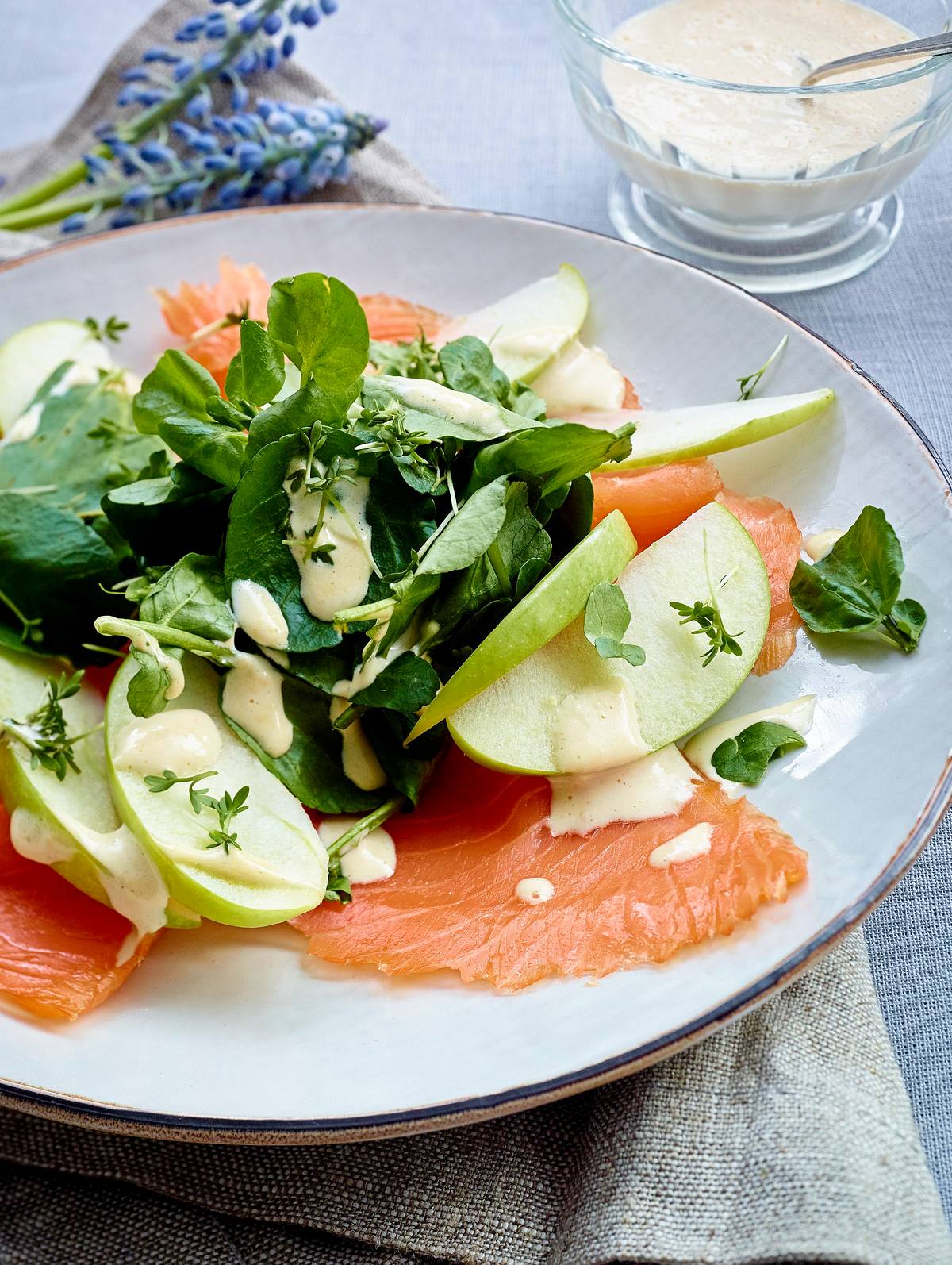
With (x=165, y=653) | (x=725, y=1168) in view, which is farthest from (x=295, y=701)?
(x=725, y=1168)

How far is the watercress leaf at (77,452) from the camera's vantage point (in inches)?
91.1

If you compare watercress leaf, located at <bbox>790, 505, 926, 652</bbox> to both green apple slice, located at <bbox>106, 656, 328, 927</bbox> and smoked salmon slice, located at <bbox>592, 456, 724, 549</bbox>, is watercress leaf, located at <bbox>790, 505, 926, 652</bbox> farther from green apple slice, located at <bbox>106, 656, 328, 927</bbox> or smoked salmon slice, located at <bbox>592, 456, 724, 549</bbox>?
green apple slice, located at <bbox>106, 656, 328, 927</bbox>

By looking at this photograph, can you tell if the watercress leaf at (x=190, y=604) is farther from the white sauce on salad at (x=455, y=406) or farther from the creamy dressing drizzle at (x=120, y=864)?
the white sauce on salad at (x=455, y=406)

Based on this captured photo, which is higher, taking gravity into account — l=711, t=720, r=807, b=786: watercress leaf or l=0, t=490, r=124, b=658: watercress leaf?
l=0, t=490, r=124, b=658: watercress leaf

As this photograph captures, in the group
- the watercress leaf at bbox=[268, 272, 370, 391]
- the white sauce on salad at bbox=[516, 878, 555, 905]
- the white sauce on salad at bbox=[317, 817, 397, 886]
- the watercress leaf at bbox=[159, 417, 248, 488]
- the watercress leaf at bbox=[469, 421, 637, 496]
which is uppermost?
the watercress leaf at bbox=[268, 272, 370, 391]

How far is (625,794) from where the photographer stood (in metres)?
1.84

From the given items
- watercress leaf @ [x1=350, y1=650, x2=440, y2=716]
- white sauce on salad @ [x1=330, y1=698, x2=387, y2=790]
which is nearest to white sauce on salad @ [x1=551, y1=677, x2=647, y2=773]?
watercress leaf @ [x1=350, y1=650, x2=440, y2=716]

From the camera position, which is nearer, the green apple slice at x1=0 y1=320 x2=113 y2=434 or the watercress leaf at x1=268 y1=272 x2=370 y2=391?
the watercress leaf at x1=268 y1=272 x2=370 y2=391

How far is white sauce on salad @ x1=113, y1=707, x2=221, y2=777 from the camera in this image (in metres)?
1.80

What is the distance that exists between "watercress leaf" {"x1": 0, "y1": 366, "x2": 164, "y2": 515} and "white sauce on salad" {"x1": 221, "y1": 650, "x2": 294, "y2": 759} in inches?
23.3

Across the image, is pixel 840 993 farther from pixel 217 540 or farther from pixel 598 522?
pixel 217 540

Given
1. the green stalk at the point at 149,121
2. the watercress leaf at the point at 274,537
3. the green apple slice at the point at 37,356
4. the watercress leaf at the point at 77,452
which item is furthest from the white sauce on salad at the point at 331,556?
the green stalk at the point at 149,121

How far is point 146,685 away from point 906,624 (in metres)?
1.17

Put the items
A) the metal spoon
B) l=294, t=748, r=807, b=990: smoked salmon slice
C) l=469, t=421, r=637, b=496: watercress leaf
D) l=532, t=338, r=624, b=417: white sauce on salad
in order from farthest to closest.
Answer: the metal spoon < l=532, t=338, r=624, b=417: white sauce on salad < l=469, t=421, r=637, b=496: watercress leaf < l=294, t=748, r=807, b=990: smoked salmon slice
